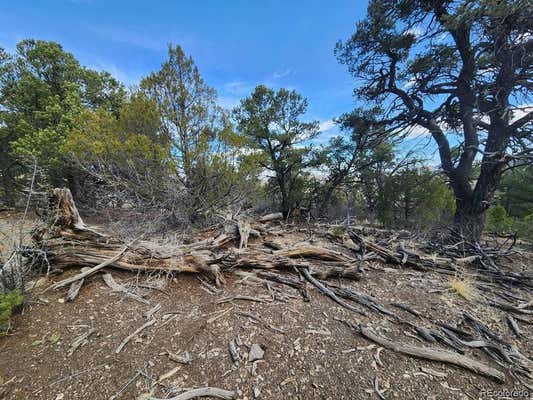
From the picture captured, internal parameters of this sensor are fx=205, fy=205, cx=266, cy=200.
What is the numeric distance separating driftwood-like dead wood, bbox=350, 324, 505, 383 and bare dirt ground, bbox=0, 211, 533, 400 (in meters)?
0.05

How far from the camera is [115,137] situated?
521 centimetres

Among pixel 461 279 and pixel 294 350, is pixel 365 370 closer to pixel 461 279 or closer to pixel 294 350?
pixel 294 350

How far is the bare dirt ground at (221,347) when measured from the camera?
1373mm

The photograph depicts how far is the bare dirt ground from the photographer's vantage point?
1373mm

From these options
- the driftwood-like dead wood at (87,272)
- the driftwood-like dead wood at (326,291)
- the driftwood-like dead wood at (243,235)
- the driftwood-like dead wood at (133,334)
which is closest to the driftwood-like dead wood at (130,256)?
the driftwood-like dead wood at (87,272)

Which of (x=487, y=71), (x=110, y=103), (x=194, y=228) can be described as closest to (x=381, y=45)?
(x=487, y=71)

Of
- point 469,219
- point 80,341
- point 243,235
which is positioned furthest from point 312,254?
point 469,219

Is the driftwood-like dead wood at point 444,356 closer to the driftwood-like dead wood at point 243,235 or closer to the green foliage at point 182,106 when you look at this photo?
the driftwood-like dead wood at point 243,235

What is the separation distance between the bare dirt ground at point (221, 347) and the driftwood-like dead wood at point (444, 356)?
1.8 inches

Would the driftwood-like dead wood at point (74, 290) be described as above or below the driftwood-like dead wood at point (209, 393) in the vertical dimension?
above

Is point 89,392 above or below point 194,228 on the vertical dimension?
below

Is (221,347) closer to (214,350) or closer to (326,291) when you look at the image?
(214,350)

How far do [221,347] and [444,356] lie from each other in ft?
5.81

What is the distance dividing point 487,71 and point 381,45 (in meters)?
2.68
